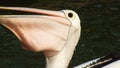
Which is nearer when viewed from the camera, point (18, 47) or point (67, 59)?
point (67, 59)

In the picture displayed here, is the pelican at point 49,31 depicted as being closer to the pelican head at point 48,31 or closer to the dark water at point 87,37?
the pelican head at point 48,31

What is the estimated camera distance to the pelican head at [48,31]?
3.21m

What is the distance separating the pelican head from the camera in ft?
10.5

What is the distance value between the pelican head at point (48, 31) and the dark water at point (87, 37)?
4.99ft

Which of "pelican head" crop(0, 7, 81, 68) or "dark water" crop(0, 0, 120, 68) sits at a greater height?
"pelican head" crop(0, 7, 81, 68)

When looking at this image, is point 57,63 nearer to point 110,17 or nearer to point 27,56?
point 27,56

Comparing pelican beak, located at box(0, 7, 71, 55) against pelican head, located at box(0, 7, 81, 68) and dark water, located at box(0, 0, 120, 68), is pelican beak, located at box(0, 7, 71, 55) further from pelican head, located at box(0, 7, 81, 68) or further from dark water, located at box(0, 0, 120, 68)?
dark water, located at box(0, 0, 120, 68)

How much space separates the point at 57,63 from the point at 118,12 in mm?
5684

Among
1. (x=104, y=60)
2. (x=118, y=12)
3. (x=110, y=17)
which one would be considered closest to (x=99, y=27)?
(x=110, y=17)

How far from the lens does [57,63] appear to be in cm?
369

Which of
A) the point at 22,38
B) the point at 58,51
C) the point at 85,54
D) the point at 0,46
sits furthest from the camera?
the point at 0,46

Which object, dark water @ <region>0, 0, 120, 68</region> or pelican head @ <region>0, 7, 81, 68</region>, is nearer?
pelican head @ <region>0, 7, 81, 68</region>

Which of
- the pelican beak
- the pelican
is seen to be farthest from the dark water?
the pelican beak

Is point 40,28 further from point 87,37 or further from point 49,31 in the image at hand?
point 87,37
